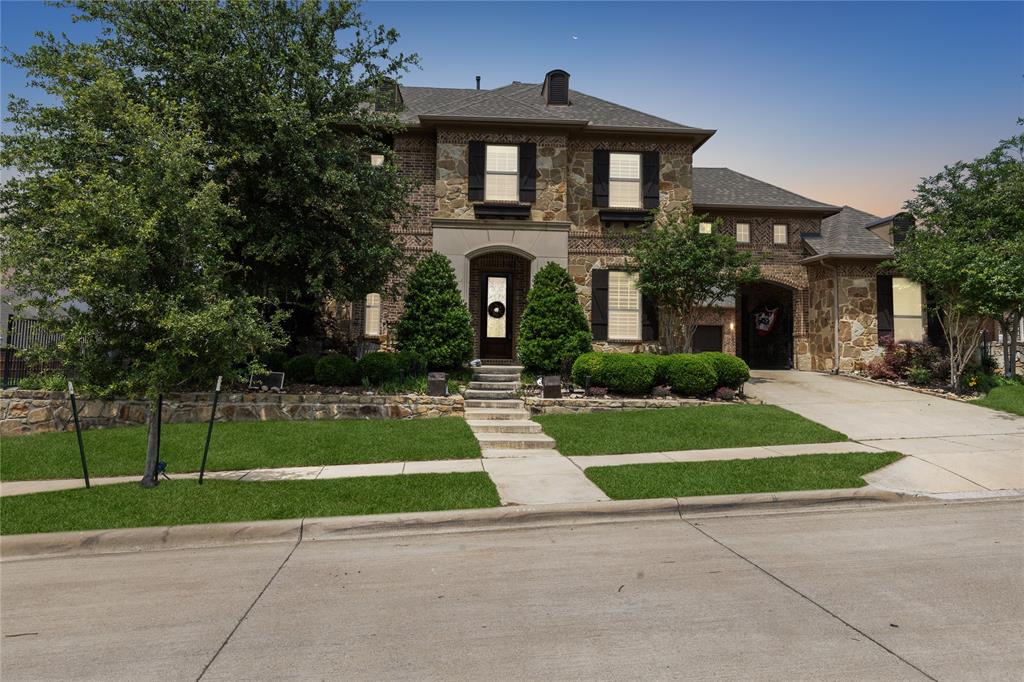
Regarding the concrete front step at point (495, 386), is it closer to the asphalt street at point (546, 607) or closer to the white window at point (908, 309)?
the asphalt street at point (546, 607)

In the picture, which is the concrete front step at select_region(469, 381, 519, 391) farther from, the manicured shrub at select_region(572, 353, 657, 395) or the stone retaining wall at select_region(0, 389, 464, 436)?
the stone retaining wall at select_region(0, 389, 464, 436)

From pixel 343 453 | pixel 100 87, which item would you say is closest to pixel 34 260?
pixel 100 87

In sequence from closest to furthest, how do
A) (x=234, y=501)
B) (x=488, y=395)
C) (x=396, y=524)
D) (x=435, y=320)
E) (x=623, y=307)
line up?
1. (x=396, y=524)
2. (x=234, y=501)
3. (x=488, y=395)
4. (x=435, y=320)
5. (x=623, y=307)

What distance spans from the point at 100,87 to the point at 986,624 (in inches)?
450

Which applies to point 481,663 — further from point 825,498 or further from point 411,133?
point 411,133

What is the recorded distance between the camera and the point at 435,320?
14.3m

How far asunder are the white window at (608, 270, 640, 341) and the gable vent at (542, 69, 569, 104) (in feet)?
19.3

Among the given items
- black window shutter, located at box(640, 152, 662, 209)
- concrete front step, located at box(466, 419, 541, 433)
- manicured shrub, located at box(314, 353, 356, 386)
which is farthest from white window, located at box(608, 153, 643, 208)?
manicured shrub, located at box(314, 353, 356, 386)

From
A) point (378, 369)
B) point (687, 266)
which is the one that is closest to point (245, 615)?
point (378, 369)

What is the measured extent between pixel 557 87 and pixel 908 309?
1361 cm

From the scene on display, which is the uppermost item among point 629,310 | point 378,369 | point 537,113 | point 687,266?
point 537,113

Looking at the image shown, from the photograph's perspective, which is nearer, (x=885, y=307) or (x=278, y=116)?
(x=278, y=116)

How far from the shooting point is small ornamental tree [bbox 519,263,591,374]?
1468cm

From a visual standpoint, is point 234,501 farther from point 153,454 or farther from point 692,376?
point 692,376
